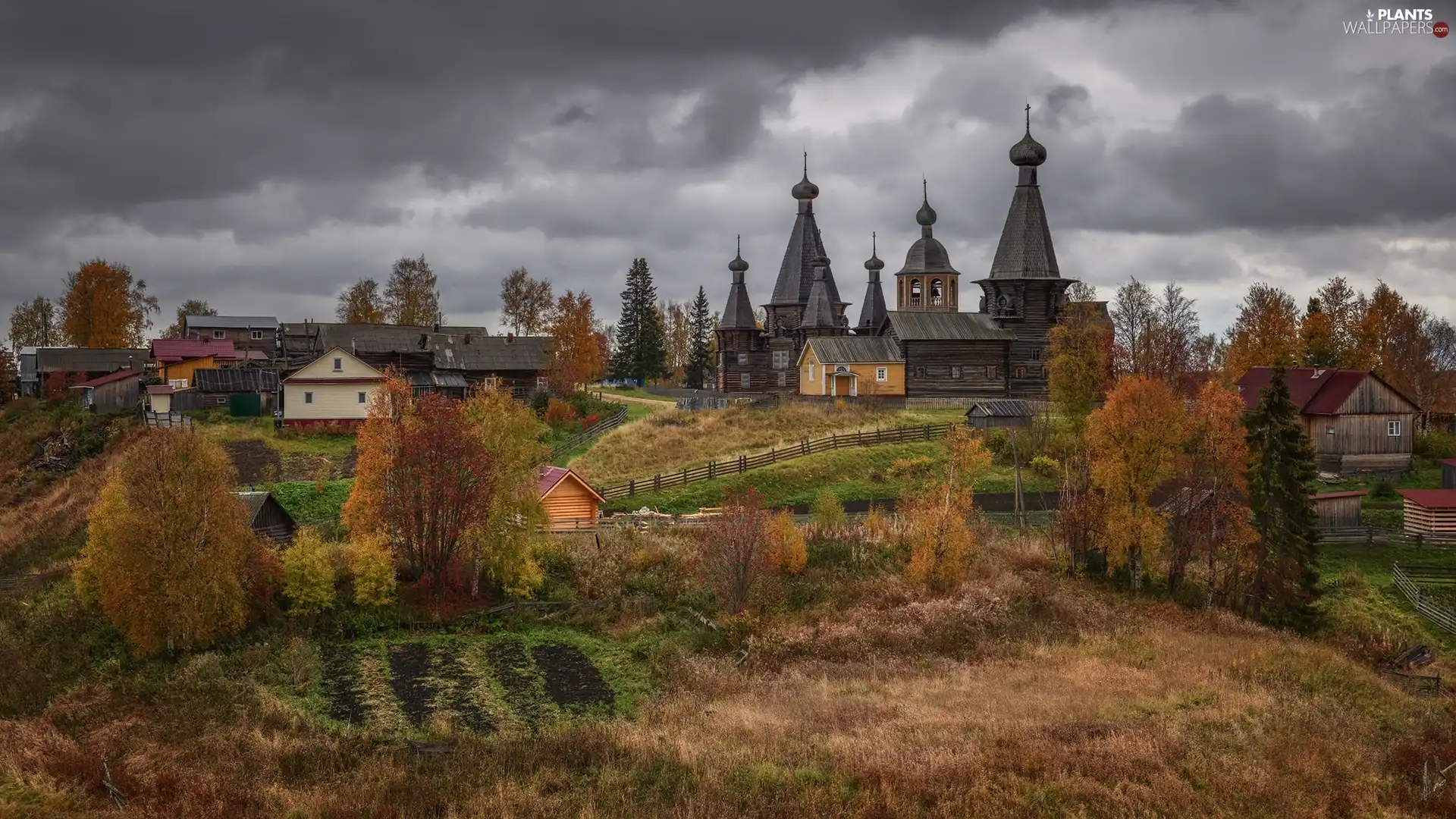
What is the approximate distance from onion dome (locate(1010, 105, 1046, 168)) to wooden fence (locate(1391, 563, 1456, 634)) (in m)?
31.7

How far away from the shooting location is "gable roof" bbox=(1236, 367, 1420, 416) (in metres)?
42.4

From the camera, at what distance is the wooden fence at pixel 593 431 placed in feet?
158

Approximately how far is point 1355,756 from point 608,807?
13.1m

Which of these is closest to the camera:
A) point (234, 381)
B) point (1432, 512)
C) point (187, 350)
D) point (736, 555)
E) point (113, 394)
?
point (736, 555)

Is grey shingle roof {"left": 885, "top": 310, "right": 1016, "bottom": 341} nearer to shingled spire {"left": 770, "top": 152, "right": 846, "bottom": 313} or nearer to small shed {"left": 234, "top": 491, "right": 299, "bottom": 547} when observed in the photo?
shingled spire {"left": 770, "top": 152, "right": 846, "bottom": 313}

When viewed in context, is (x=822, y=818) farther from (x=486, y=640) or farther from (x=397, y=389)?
(x=397, y=389)

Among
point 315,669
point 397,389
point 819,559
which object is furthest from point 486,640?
point 819,559

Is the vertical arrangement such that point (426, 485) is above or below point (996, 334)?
below

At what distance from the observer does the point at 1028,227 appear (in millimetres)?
58312

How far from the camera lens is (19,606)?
94.5 ft

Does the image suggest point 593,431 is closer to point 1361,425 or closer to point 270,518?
point 270,518

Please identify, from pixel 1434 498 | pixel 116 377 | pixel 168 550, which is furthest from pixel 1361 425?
pixel 116 377

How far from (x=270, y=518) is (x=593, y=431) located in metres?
20.6

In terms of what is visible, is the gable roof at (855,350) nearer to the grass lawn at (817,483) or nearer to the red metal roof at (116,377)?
the grass lawn at (817,483)
